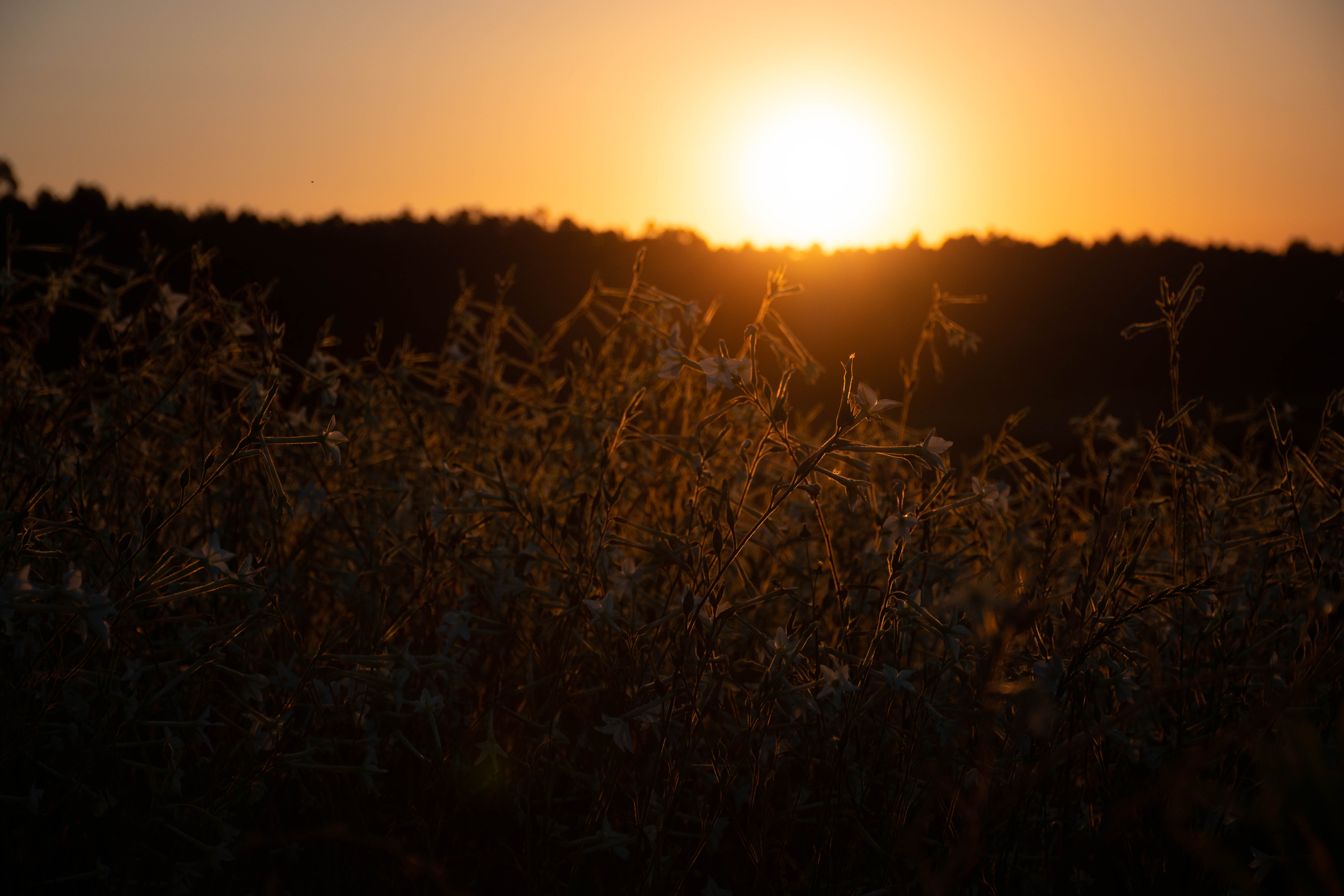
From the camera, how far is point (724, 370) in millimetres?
1262

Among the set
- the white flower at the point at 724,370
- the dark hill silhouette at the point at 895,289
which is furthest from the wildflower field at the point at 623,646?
the dark hill silhouette at the point at 895,289

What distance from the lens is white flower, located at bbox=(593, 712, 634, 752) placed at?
1235mm

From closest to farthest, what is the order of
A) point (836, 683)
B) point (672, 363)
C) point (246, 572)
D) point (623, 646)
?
point (246, 572) < point (836, 683) < point (672, 363) < point (623, 646)

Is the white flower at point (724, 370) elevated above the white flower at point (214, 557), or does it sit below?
above

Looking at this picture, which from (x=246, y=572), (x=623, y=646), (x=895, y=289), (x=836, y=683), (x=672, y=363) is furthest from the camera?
(x=895, y=289)

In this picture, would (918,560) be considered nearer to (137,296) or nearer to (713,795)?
(713,795)

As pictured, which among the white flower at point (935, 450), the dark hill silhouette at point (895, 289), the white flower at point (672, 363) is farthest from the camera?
the dark hill silhouette at point (895, 289)

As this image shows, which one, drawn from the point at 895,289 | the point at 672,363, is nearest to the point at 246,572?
the point at 672,363

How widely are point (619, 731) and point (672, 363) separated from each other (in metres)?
0.57

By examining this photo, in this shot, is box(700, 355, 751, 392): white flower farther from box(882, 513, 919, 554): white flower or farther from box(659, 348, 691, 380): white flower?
box(882, 513, 919, 554): white flower

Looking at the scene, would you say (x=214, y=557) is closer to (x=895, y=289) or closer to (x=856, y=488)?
(x=856, y=488)

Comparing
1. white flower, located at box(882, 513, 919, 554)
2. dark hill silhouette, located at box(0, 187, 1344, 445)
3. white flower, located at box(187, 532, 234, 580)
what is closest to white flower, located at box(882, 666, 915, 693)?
white flower, located at box(882, 513, 919, 554)

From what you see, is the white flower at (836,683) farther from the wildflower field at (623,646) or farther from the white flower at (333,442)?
the white flower at (333,442)

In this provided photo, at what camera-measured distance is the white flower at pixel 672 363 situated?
1353mm
